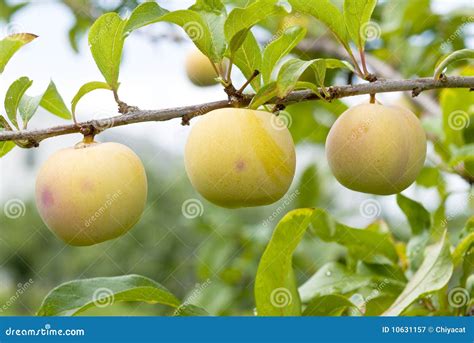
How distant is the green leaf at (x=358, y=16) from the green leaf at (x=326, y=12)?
0.5 inches

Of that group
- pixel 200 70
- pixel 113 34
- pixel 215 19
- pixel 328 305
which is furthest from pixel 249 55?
pixel 200 70

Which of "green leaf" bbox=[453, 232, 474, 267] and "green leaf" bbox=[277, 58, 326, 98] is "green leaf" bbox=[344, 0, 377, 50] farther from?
"green leaf" bbox=[453, 232, 474, 267]

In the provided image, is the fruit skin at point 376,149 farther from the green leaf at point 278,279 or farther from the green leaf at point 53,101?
the green leaf at point 53,101

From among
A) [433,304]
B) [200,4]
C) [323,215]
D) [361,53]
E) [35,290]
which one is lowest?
[35,290]

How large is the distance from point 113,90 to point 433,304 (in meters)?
0.68

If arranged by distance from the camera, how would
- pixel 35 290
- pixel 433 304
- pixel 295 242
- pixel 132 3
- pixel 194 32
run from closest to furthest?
pixel 194 32 → pixel 295 242 → pixel 433 304 → pixel 132 3 → pixel 35 290

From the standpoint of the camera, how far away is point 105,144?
2.79ft

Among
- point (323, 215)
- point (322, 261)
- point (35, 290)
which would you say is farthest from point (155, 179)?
point (323, 215)

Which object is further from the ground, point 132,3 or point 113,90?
point 113,90

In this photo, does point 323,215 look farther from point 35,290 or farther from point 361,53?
point 35,290

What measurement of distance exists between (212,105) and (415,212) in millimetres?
580

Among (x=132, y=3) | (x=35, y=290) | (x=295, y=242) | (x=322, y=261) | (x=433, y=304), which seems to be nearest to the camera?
(x=295, y=242)

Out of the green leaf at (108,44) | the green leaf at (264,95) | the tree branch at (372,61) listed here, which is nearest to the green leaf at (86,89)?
the green leaf at (108,44)

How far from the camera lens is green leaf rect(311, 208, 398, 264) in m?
1.19
